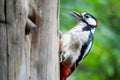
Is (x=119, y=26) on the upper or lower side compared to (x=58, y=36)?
lower

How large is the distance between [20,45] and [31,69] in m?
0.23

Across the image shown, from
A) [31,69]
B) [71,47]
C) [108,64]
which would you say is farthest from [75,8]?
[31,69]

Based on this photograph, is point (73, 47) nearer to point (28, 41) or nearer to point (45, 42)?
point (45, 42)

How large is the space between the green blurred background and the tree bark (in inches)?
102

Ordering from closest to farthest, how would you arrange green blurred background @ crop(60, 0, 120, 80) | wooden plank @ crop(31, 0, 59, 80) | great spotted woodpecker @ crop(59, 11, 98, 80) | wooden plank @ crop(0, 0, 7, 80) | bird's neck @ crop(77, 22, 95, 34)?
wooden plank @ crop(0, 0, 7, 80), wooden plank @ crop(31, 0, 59, 80), great spotted woodpecker @ crop(59, 11, 98, 80), bird's neck @ crop(77, 22, 95, 34), green blurred background @ crop(60, 0, 120, 80)

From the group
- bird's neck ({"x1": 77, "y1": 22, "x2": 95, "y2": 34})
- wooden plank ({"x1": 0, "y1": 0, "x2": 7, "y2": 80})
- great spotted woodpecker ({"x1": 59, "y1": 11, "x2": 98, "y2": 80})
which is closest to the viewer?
wooden plank ({"x1": 0, "y1": 0, "x2": 7, "y2": 80})

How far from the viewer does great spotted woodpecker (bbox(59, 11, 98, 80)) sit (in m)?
5.82

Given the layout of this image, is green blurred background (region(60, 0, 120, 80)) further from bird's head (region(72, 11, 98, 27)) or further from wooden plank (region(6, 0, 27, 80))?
wooden plank (region(6, 0, 27, 80))

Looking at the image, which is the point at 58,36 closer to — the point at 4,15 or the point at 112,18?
the point at 4,15

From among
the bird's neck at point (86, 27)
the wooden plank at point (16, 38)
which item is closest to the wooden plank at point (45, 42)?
the wooden plank at point (16, 38)

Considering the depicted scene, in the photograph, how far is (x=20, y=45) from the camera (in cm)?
523

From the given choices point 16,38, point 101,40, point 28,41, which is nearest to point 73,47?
point 28,41

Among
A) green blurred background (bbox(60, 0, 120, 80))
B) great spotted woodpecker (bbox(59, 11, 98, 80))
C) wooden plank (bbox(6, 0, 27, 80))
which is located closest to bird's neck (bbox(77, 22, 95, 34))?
great spotted woodpecker (bbox(59, 11, 98, 80))

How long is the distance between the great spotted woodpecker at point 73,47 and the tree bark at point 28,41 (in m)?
0.27
